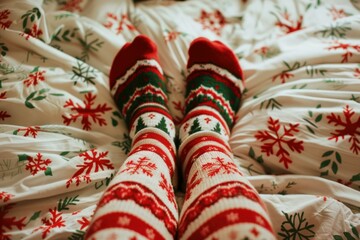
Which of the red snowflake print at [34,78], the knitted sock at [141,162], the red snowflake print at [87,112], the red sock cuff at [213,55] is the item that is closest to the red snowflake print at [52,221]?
the knitted sock at [141,162]

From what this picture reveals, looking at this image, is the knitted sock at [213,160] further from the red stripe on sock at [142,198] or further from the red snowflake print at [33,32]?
the red snowflake print at [33,32]

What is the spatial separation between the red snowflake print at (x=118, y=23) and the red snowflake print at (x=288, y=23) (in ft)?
1.55

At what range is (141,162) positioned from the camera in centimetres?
56

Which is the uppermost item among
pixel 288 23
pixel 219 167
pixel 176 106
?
pixel 288 23

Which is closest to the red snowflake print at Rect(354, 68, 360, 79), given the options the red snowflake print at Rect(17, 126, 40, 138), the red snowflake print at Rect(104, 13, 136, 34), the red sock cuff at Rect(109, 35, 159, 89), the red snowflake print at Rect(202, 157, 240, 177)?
the red snowflake print at Rect(202, 157, 240, 177)

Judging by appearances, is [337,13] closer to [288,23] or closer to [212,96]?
[288,23]

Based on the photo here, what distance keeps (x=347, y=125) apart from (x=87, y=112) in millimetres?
591

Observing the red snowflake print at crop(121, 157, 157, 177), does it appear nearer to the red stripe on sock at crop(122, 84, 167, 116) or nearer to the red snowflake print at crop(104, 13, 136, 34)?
the red stripe on sock at crop(122, 84, 167, 116)

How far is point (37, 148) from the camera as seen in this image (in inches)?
24.0

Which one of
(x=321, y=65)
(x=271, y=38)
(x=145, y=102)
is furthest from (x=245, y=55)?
(x=145, y=102)

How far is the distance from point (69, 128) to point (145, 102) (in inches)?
8.5

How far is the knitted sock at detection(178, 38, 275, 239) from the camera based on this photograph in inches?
16.9

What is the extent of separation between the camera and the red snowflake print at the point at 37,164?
1.90 ft

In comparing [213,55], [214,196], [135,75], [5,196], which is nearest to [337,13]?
[213,55]
